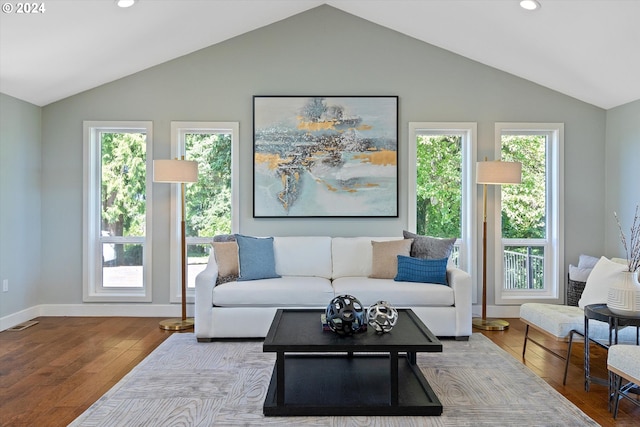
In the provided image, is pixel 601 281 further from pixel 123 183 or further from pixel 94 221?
pixel 94 221

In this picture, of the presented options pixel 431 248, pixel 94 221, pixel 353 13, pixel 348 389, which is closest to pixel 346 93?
pixel 353 13

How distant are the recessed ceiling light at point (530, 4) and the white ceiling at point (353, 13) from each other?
45 mm

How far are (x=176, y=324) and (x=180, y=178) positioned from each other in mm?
1442

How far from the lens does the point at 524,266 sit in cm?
496

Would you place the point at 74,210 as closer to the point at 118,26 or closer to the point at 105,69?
the point at 105,69

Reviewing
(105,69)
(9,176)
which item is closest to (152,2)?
(105,69)

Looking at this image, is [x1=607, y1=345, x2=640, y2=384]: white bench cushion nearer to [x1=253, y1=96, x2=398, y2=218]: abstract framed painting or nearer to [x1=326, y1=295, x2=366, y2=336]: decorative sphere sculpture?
[x1=326, y1=295, x2=366, y2=336]: decorative sphere sculpture

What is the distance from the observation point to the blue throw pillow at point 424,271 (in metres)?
4.04

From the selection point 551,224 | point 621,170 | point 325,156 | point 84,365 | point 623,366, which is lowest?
point 84,365

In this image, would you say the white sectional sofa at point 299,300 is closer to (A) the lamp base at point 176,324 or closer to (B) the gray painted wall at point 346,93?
(A) the lamp base at point 176,324

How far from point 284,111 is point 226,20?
3.48 feet

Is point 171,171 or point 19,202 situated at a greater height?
point 171,171

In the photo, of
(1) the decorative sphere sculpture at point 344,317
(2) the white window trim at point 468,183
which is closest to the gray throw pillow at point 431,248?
(2) the white window trim at point 468,183

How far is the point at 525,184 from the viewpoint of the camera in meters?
4.96
